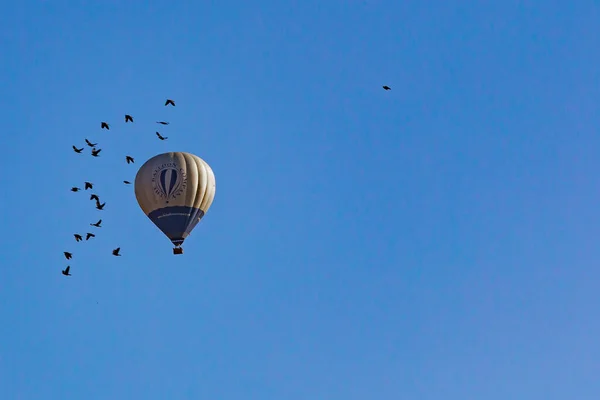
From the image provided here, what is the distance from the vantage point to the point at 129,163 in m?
56.2

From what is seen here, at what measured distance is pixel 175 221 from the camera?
55.5 meters

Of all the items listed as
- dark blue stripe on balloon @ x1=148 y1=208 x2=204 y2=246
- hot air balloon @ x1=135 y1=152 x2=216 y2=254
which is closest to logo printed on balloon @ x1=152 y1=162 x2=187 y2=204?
hot air balloon @ x1=135 y1=152 x2=216 y2=254

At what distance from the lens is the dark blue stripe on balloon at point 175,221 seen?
5550 cm

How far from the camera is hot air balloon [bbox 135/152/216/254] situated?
55531mm

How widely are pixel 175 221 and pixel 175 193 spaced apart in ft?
4.74

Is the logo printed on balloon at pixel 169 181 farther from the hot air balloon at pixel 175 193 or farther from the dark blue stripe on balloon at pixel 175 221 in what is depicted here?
the dark blue stripe on balloon at pixel 175 221

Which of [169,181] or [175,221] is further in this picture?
[169,181]

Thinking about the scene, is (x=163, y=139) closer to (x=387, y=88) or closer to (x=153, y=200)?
(x=153, y=200)

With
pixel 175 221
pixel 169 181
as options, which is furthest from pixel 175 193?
pixel 175 221

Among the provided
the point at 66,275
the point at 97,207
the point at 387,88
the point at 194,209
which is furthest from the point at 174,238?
the point at 387,88

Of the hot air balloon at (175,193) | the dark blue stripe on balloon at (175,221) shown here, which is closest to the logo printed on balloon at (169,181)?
the hot air balloon at (175,193)

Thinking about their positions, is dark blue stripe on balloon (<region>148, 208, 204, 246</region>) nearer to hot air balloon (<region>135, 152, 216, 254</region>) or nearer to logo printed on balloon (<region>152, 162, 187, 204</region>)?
hot air balloon (<region>135, 152, 216, 254</region>)

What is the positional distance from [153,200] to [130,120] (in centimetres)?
491

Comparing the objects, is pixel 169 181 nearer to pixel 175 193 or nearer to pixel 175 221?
pixel 175 193
